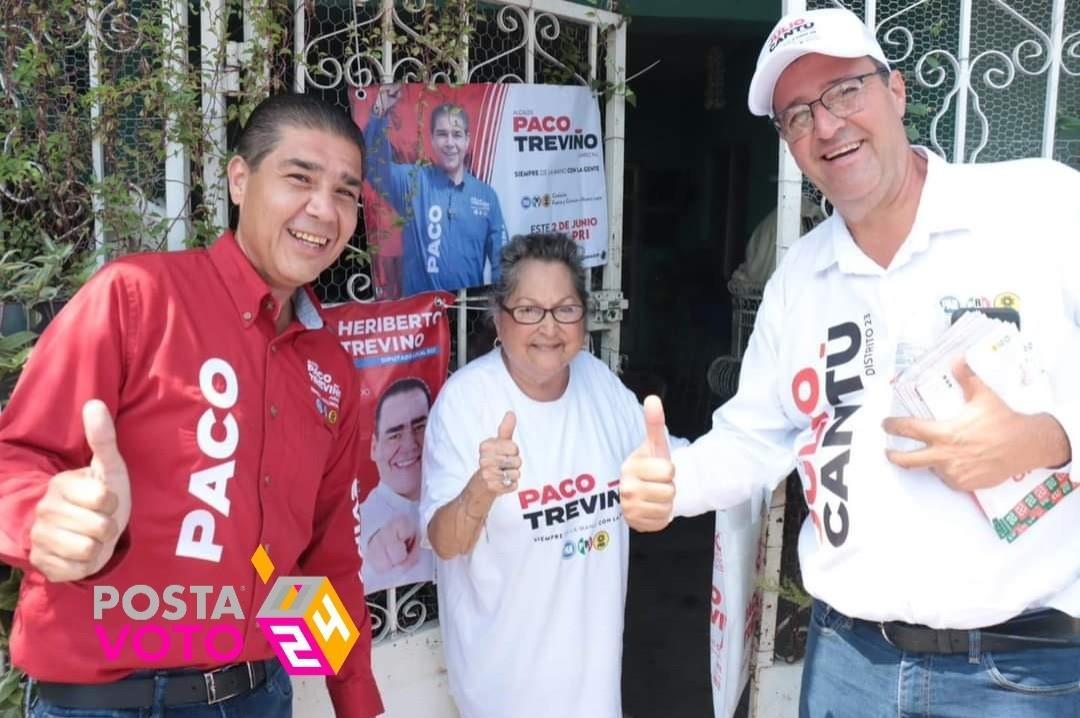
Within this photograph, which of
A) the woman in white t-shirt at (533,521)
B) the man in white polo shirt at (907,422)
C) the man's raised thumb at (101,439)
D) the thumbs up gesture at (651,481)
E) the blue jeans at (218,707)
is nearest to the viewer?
the man's raised thumb at (101,439)

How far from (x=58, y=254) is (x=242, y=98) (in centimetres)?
61

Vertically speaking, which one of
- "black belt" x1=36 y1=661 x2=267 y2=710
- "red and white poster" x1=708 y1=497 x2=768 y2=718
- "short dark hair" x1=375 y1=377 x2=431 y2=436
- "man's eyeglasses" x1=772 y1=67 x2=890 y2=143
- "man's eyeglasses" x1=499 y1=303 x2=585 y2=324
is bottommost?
"red and white poster" x1=708 y1=497 x2=768 y2=718

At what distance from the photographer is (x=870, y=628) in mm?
1832

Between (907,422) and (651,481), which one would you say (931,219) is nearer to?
(907,422)

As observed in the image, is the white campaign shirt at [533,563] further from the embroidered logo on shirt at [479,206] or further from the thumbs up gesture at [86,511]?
the thumbs up gesture at [86,511]

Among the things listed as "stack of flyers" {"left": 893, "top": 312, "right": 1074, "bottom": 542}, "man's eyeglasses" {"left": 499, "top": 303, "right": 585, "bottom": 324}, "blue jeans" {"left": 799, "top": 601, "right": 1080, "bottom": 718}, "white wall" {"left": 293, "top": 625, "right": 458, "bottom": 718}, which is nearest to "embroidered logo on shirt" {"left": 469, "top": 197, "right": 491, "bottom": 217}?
"man's eyeglasses" {"left": 499, "top": 303, "right": 585, "bottom": 324}

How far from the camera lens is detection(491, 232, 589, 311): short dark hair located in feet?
7.96

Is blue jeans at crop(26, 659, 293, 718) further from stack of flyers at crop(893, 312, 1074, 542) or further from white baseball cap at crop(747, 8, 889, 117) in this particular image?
white baseball cap at crop(747, 8, 889, 117)

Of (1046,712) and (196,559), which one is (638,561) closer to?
(1046,712)

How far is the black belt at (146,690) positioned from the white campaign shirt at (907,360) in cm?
101

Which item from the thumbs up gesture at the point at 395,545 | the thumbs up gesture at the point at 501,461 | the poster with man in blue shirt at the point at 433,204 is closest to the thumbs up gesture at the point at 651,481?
the thumbs up gesture at the point at 501,461

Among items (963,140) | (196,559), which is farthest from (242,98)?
(963,140)

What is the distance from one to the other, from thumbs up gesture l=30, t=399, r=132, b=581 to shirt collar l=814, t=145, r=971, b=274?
4.74ft

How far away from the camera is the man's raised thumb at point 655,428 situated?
1839 millimetres
